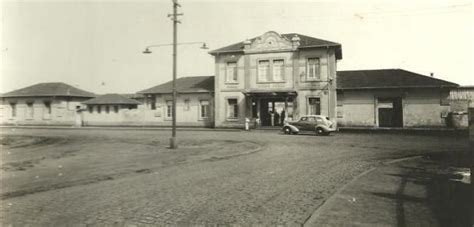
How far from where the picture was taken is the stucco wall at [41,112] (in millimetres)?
44250

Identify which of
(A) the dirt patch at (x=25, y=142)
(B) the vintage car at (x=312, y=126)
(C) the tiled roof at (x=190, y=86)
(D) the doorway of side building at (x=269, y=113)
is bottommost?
(A) the dirt patch at (x=25, y=142)

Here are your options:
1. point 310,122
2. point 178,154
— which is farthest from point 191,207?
point 310,122

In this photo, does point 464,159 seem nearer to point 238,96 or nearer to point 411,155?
point 411,155

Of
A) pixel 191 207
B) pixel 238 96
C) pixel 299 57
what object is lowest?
pixel 191 207

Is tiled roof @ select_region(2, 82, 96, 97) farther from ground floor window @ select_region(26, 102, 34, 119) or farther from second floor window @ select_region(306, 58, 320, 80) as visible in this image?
second floor window @ select_region(306, 58, 320, 80)

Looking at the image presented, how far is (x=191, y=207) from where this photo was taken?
669 cm

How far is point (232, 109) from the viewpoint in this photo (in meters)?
33.2

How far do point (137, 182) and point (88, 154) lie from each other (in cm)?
691

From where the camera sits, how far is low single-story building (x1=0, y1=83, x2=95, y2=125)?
44.3m

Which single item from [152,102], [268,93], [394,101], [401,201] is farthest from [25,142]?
[394,101]

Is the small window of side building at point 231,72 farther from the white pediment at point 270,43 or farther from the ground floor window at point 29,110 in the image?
the ground floor window at point 29,110

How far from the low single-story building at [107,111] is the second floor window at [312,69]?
19294 millimetres

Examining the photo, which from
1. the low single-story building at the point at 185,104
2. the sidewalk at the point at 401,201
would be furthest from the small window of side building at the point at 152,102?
the sidewalk at the point at 401,201

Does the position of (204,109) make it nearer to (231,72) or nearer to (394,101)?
(231,72)
